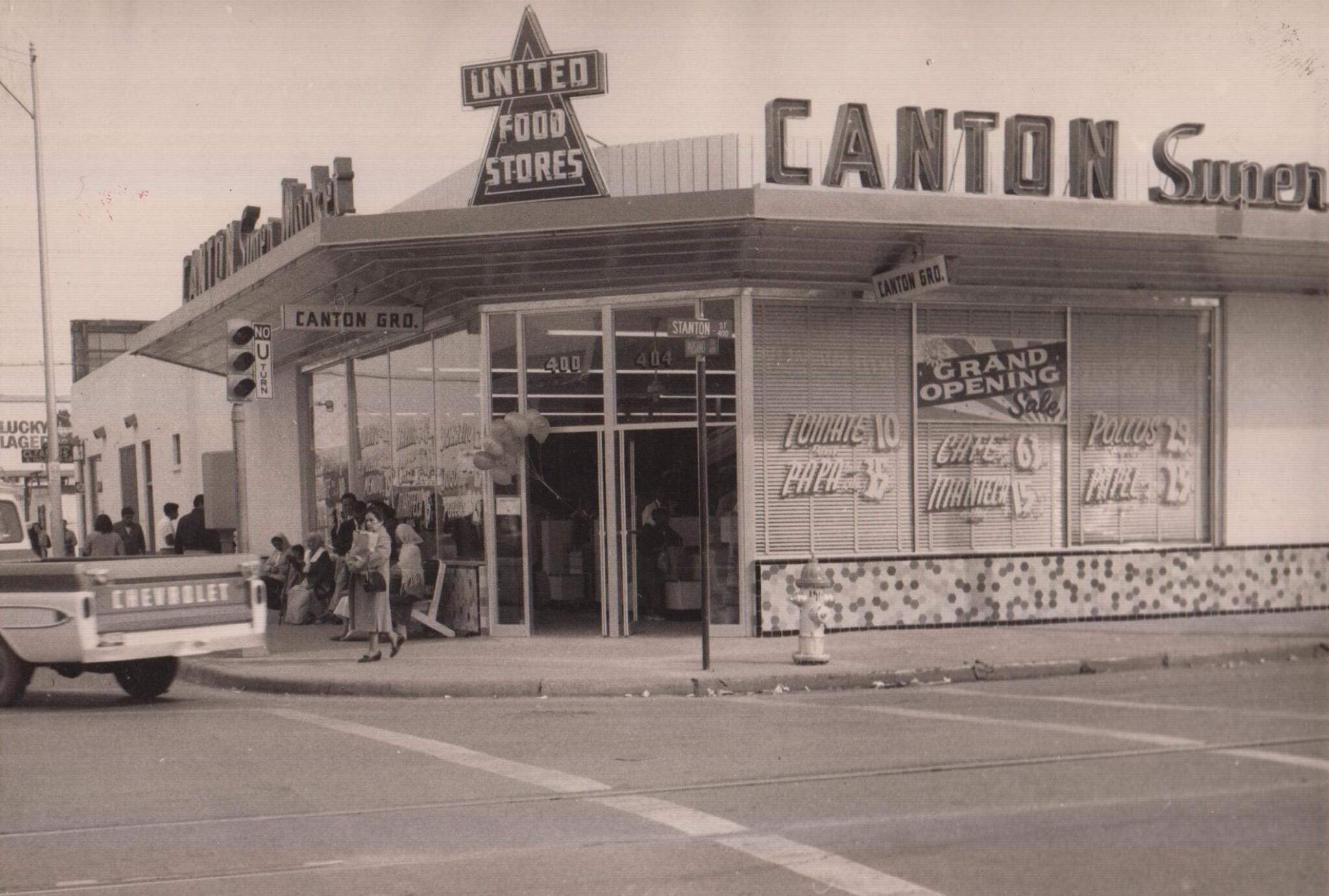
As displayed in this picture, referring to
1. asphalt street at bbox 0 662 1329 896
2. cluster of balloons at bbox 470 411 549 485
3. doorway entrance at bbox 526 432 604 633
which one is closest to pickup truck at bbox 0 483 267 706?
asphalt street at bbox 0 662 1329 896

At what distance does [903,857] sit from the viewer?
6297 mm

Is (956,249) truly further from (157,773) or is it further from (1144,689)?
(157,773)

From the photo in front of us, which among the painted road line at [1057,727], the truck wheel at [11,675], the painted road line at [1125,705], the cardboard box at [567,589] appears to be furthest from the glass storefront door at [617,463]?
the truck wheel at [11,675]

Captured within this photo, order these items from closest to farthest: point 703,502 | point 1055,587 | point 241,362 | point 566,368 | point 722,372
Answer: point 703,502
point 241,362
point 722,372
point 566,368
point 1055,587

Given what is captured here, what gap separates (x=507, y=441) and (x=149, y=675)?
16.3 feet

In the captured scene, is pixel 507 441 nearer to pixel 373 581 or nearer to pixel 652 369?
pixel 652 369

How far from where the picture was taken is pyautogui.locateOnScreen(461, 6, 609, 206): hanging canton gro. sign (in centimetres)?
A: 1476

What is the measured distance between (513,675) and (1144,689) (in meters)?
5.53

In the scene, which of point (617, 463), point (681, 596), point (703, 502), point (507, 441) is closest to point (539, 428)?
point (507, 441)

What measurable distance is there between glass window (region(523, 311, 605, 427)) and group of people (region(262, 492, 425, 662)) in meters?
2.31

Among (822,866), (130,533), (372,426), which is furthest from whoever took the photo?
(130,533)

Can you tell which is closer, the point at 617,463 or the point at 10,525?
the point at 10,525

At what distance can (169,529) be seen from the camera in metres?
25.1

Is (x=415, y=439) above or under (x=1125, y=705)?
above
